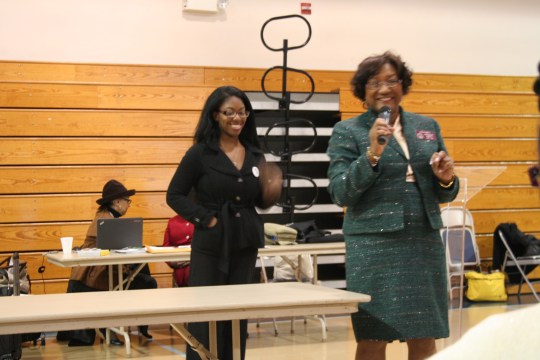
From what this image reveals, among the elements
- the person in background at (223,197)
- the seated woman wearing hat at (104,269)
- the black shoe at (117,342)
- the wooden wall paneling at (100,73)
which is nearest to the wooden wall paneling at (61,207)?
the seated woman wearing hat at (104,269)

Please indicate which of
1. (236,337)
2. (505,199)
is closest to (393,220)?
(236,337)

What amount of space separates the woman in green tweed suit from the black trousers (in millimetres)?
906

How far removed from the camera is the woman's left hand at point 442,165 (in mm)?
2543

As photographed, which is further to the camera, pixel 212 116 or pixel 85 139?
pixel 85 139

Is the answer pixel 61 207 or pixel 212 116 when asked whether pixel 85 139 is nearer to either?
pixel 61 207

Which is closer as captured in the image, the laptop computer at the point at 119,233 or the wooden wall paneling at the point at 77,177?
the laptop computer at the point at 119,233

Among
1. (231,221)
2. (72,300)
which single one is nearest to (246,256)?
(231,221)

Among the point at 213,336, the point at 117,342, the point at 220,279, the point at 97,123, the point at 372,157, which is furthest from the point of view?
the point at 97,123

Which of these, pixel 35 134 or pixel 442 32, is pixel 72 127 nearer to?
pixel 35 134

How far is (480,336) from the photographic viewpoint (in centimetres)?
48

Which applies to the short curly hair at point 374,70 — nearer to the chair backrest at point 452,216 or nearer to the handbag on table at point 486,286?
the chair backrest at point 452,216

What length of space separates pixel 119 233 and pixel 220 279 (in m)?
2.71

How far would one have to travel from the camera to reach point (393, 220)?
8.44 feet

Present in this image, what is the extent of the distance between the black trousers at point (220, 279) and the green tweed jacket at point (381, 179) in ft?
3.04
